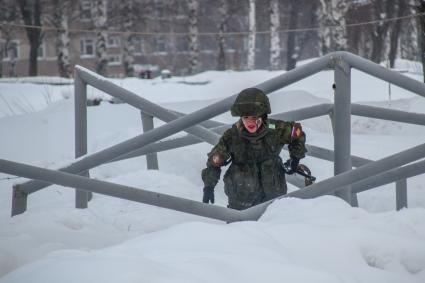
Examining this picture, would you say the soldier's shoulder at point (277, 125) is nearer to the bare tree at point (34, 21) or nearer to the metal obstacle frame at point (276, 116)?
the metal obstacle frame at point (276, 116)

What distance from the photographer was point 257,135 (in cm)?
319

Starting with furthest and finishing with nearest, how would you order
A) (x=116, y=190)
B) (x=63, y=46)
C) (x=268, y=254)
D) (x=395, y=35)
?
(x=63, y=46)
(x=395, y=35)
(x=116, y=190)
(x=268, y=254)

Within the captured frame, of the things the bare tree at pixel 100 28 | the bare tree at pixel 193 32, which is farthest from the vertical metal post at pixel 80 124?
the bare tree at pixel 193 32

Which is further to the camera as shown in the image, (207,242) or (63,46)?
(63,46)

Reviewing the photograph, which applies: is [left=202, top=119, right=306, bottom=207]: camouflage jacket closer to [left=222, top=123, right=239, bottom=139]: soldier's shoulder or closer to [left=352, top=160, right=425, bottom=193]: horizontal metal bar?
[left=222, top=123, right=239, bottom=139]: soldier's shoulder

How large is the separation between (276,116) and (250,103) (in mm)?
618

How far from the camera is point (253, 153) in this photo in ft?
10.6

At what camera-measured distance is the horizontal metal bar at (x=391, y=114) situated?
3.46 metres

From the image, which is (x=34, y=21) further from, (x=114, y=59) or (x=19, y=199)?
(x=19, y=199)

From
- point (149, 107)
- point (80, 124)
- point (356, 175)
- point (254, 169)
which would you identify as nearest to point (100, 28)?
point (80, 124)

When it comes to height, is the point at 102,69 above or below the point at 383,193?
above

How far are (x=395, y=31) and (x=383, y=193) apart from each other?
41.3 ft

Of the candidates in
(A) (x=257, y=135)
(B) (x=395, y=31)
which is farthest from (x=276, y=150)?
(B) (x=395, y=31)

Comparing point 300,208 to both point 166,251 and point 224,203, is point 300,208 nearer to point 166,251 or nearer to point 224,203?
point 166,251
